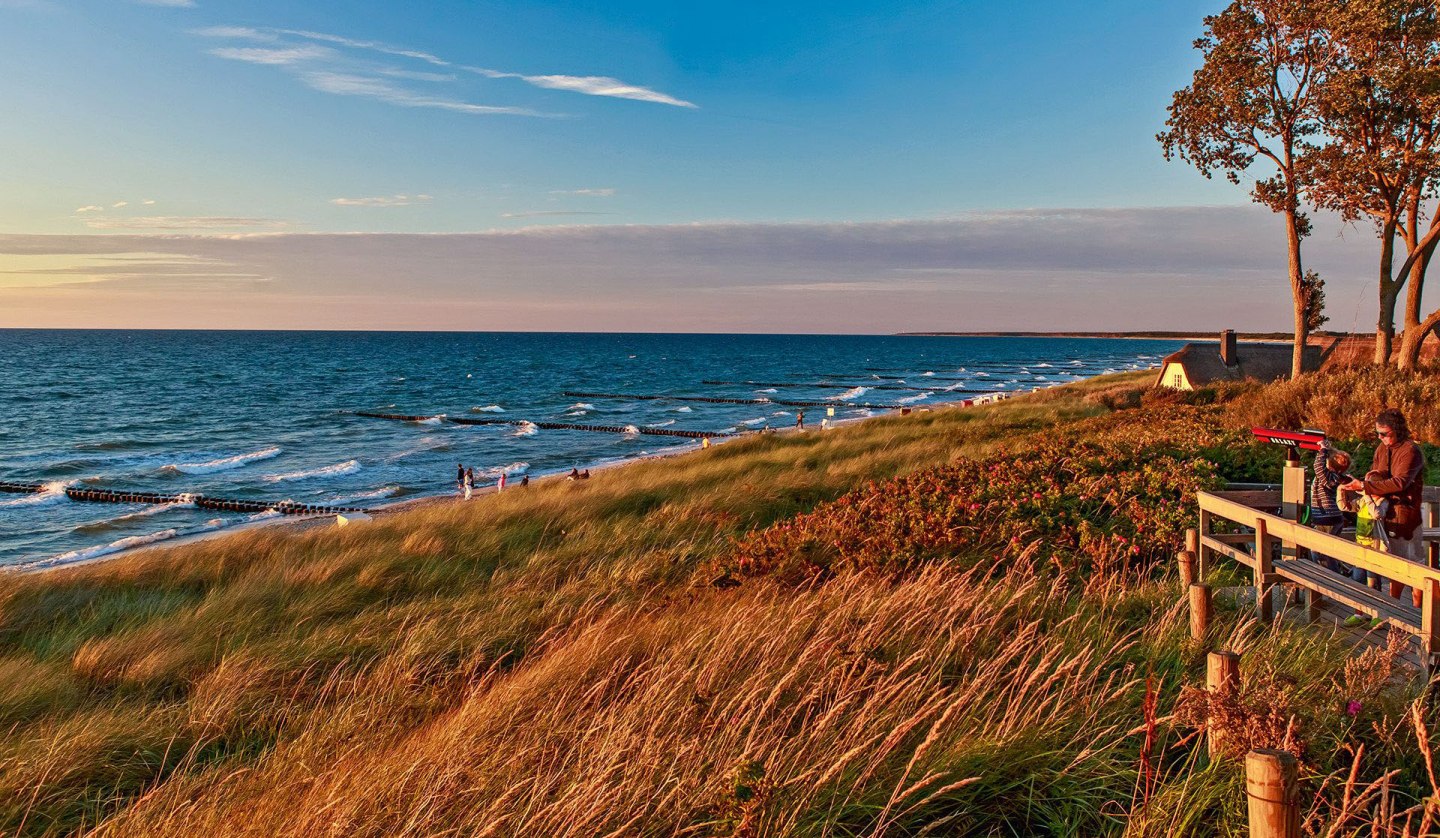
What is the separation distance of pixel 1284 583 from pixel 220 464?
128 ft

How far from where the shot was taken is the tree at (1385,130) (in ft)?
55.4

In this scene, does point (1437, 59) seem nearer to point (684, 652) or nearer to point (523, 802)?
point (684, 652)

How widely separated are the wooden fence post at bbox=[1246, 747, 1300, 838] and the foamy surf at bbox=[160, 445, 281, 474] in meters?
38.3

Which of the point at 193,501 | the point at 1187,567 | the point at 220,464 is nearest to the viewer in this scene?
the point at 1187,567

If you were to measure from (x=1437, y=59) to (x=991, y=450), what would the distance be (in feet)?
41.5

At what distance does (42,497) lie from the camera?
91.0 ft

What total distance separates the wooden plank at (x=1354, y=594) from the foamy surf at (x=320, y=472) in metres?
33.8

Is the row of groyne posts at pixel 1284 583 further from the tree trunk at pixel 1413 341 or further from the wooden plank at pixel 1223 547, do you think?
the tree trunk at pixel 1413 341

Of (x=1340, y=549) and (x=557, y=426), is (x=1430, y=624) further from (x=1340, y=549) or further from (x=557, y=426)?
(x=557, y=426)

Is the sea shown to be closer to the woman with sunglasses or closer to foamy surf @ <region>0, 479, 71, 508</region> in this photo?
foamy surf @ <region>0, 479, 71, 508</region>

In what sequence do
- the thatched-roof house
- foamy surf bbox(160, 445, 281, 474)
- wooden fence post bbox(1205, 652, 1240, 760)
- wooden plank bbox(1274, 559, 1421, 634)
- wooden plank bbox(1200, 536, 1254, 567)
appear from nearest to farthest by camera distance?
wooden fence post bbox(1205, 652, 1240, 760)
wooden plank bbox(1274, 559, 1421, 634)
wooden plank bbox(1200, 536, 1254, 567)
foamy surf bbox(160, 445, 281, 474)
the thatched-roof house

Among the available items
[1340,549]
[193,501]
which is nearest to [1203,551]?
[1340,549]

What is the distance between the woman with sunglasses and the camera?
6242 millimetres

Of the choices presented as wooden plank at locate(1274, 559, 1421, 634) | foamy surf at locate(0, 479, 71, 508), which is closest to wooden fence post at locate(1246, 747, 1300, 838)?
wooden plank at locate(1274, 559, 1421, 634)
